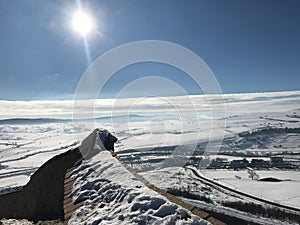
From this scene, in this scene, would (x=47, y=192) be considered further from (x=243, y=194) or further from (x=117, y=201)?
(x=243, y=194)

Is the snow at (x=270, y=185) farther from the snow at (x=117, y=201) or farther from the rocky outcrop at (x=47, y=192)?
the snow at (x=117, y=201)

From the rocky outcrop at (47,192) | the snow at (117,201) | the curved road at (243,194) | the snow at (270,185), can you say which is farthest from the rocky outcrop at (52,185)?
the snow at (270,185)

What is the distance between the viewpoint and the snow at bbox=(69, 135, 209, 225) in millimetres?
4801

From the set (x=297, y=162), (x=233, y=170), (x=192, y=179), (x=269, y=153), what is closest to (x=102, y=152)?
(x=192, y=179)

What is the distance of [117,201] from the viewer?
581 cm

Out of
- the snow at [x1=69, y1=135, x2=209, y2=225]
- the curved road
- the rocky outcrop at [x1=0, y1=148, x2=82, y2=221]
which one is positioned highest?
the snow at [x1=69, y1=135, x2=209, y2=225]

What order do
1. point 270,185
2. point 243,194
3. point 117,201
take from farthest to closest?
point 270,185 → point 243,194 → point 117,201

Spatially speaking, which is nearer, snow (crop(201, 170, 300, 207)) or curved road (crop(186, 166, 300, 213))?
curved road (crop(186, 166, 300, 213))

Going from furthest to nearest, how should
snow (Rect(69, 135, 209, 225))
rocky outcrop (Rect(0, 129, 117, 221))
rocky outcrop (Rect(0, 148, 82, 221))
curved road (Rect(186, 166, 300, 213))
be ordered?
curved road (Rect(186, 166, 300, 213))
rocky outcrop (Rect(0, 148, 82, 221))
rocky outcrop (Rect(0, 129, 117, 221))
snow (Rect(69, 135, 209, 225))

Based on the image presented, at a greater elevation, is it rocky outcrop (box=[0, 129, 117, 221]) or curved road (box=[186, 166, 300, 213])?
rocky outcrop (box=[0, 129, 117, 221])

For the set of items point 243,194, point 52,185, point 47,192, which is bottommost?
point 243,194

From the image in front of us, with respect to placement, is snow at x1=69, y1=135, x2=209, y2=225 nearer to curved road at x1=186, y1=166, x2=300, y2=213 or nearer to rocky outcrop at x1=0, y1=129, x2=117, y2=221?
rocky outcrop at x1=0, y1=129, x2=117, y2=221

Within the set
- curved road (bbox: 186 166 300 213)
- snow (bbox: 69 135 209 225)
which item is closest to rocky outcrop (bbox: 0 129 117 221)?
snow (bbox: 69 135 209 225)

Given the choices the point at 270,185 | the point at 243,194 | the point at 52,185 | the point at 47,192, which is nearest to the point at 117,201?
the point at 52,185
